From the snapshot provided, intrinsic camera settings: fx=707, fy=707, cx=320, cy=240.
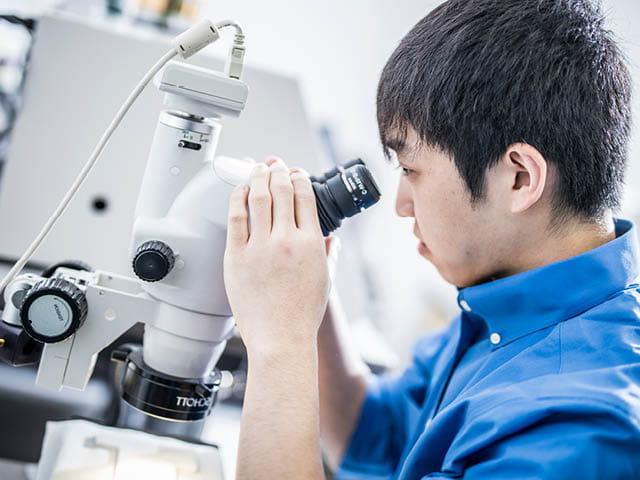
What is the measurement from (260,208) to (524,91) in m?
0.34

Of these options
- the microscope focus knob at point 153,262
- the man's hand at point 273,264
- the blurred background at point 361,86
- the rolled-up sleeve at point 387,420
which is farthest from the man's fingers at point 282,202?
the blurred background at point 361,86

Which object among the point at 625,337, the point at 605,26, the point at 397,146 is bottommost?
the point at 625,337

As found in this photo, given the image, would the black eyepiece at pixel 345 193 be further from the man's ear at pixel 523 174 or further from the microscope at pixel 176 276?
the man's ear at pixel 523 174

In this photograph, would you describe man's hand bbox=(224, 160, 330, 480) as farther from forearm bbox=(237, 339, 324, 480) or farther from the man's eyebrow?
the man's eyebrow

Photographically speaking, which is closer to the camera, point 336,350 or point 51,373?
point 51,373

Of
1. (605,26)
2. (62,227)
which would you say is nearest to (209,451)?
(62,227)

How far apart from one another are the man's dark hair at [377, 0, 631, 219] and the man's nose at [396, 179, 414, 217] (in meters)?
0.08

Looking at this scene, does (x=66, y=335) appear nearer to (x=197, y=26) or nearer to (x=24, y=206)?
(x=197, y=26)

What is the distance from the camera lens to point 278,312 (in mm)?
760

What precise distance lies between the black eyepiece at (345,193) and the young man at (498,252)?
0.02 m

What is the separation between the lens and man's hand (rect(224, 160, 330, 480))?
2.35 ft

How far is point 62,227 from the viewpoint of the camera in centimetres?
124

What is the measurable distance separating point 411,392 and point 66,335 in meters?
0.63

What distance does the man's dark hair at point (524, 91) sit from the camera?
2.73ft
